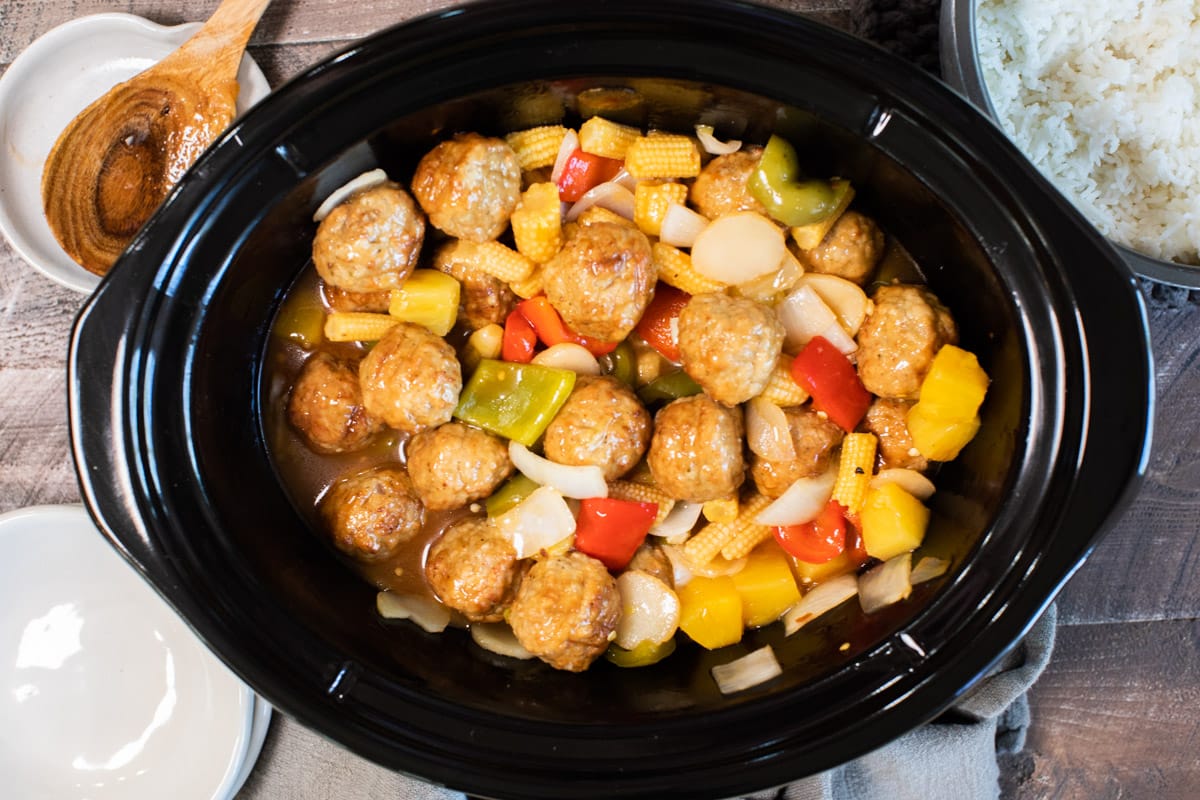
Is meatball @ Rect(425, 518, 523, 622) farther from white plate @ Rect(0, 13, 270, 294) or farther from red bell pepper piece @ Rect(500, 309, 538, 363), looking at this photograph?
white plate @ Rect(0, 13, 270, 294)

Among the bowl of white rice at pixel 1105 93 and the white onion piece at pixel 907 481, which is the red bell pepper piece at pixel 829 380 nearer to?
the white onion piece at pixel 907 481

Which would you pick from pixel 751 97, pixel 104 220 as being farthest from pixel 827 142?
pixel 104 220

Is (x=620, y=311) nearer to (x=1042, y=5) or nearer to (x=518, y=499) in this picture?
(x=518, y=499)

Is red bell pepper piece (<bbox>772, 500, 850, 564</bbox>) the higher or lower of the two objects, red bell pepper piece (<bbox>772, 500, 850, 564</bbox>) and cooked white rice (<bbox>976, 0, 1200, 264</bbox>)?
the lower

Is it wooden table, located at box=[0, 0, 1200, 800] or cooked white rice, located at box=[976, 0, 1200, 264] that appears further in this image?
wooden table, located at box=[0, 0, 1200, 800]

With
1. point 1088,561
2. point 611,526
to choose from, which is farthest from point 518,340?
point 1088,561

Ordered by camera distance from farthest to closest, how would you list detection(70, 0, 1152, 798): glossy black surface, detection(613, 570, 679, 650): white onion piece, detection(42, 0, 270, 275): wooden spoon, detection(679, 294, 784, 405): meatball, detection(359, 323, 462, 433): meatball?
detection(42, 0, 270, 275): wooden spoon
detection(613, 570, 679, 650): white onion piece
detection(359, 323, 462, 433): meatball
detection(679, 294, 784, 405): meatball
detection(70, 0, 1152, 798): glossy black surface

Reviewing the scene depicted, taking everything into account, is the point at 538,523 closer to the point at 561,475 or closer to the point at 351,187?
the point at 561,475

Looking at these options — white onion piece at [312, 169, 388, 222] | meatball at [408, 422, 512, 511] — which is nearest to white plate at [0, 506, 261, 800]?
meatball at [408, 422, 512, 511]
